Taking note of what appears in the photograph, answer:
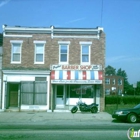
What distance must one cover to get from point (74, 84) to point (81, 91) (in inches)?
35.2

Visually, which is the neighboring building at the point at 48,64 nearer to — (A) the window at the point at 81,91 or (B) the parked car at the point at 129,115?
(A) the window at the point at 81,91

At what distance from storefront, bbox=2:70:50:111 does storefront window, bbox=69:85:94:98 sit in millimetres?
2279

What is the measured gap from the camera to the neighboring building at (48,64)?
22562 millimetres

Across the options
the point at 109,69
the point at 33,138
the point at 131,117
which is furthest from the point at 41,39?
the point at 109,69

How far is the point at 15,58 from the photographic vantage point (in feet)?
75.4

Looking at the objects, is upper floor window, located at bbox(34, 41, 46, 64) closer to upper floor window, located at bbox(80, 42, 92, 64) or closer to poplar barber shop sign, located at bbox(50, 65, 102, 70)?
poplar barber shop sign, located at bbox(50, 65, 102, 70)

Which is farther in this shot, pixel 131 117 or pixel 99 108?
pixel 99 108

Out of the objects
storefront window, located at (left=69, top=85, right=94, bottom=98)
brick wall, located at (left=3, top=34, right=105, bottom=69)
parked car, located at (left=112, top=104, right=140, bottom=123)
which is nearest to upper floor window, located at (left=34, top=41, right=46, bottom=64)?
brick wall, located at (left=3, top=34, right=105, bottom=69)

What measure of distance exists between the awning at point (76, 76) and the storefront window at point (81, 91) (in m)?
1.22

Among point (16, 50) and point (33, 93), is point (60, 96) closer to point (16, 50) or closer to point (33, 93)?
point (33, 93)

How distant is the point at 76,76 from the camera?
72.3ft

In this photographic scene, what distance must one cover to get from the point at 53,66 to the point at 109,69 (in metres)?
96.2

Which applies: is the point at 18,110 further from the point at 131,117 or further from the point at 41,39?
the point at 131,117

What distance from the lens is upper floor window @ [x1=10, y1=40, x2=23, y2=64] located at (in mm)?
22920
